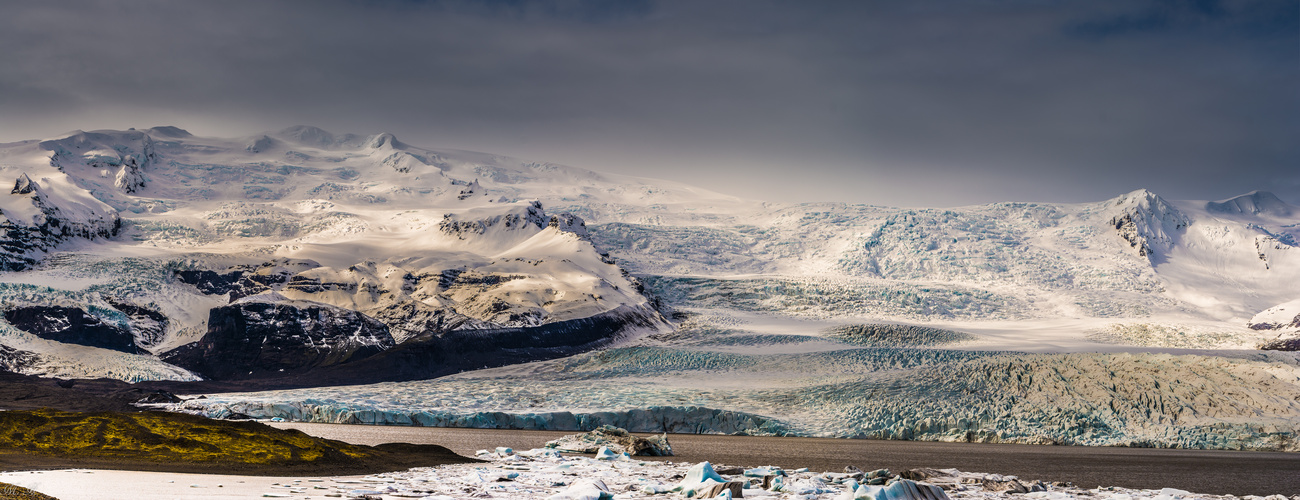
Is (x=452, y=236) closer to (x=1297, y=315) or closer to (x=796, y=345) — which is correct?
(x=796, y=345)

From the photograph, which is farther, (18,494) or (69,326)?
(69,326)

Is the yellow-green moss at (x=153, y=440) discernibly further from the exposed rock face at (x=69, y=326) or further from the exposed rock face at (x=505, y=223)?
the exposed rock face at (x=505, y=223)

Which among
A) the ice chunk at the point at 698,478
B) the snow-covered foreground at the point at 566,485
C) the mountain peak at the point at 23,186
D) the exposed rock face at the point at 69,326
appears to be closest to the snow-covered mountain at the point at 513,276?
the exposed rock face at the point at 69,326

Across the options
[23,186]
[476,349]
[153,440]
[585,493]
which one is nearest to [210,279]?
[23,186]

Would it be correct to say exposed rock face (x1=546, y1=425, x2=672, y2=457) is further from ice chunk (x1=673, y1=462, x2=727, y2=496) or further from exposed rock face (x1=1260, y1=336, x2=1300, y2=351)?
exposed rock face (x1=1260, y1=336, x2=1300, y2=351)

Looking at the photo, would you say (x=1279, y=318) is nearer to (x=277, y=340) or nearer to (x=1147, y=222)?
(x=1147, y=222)

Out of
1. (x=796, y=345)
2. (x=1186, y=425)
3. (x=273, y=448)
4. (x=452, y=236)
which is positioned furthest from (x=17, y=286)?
(x=1186, y=425)
